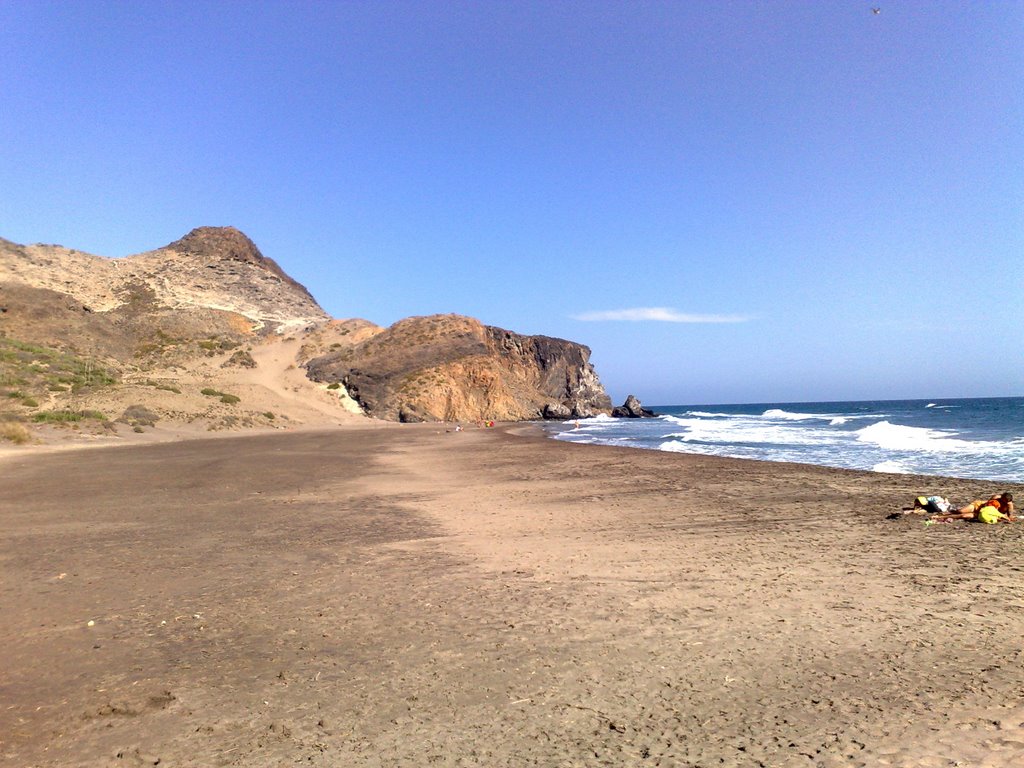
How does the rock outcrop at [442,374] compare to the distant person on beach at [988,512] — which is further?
the rock outcrop at [442,374]

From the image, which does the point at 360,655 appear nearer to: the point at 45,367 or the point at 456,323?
the point at 45,367

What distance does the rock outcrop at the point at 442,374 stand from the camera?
6094cm

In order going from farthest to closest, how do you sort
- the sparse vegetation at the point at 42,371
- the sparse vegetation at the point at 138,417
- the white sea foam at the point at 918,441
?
the sparse vegetation at the point at 42,371 < the sparse vegetation at the point at 138,417 < the white sea foam at the point at 918,441

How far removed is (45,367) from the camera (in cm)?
4003

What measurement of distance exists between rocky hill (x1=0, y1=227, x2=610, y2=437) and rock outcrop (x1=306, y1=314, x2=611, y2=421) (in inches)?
6.9

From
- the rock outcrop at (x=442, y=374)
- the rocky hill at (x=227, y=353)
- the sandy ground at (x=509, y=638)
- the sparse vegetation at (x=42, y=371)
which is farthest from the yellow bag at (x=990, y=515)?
the rock outcrop at (x=442, y=374)

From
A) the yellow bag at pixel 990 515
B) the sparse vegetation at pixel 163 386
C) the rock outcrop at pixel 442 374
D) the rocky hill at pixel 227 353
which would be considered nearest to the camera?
the yellow bag at pixel 990 515

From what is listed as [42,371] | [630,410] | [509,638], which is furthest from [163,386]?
[630,410]

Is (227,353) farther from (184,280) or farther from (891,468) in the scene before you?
(891,468)

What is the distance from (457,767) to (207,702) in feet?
6.51

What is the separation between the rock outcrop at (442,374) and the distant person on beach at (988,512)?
5202 cm

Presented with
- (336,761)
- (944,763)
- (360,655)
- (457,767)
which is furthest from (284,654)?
(944,763)

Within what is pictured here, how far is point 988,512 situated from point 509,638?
933 centimetres

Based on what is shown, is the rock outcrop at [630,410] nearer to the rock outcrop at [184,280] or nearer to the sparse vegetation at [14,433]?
the rock outcrop at [184,280]
